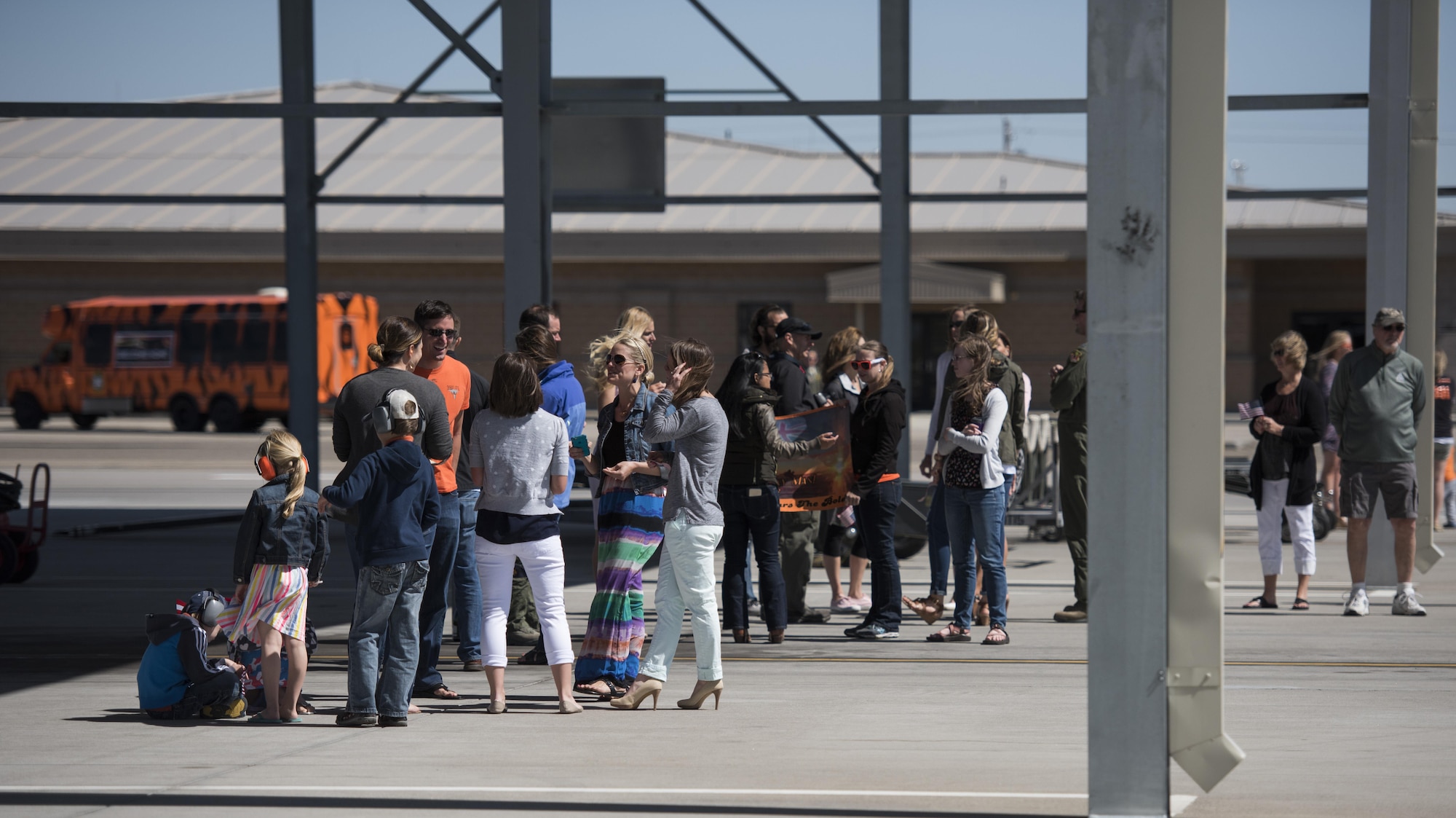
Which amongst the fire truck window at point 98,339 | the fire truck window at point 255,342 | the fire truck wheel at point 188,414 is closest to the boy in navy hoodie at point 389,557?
the fire truck window at point 255,342

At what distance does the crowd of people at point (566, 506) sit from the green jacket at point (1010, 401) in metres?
0.02

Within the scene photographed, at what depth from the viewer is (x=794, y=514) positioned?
10.1 metres

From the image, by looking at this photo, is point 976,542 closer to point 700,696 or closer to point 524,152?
point 700,696

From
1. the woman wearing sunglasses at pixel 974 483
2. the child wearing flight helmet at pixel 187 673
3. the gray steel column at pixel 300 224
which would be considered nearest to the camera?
the child wearing flight helmet at pixel 187 673

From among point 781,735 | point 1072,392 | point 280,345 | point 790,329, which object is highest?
point 280,345

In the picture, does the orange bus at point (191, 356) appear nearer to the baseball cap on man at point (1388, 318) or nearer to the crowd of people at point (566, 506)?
the crowd of people at point (566, 506)

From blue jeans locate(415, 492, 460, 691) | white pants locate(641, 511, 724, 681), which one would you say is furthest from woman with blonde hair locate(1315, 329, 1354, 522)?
blue jeans locate(415, 492, 460, 691)

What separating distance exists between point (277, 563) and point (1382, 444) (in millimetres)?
6915

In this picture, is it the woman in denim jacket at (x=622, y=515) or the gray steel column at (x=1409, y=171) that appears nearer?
the woman in denim jacket at (x=622, y=515)

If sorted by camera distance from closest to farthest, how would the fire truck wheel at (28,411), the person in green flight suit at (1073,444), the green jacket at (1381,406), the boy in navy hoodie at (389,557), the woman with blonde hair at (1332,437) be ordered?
the boy in navy hoodie at (389,557), the person in green flight suit at (1073,444), the green jacket at (1381,406), the woman with blonde hair at (1332,437), the fire truck wheel at (28,411)

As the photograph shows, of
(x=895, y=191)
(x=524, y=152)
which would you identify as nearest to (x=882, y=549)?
(x=524, y=152)

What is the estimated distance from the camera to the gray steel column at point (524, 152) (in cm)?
1052

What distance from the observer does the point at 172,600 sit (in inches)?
433

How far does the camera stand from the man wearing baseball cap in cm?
960
